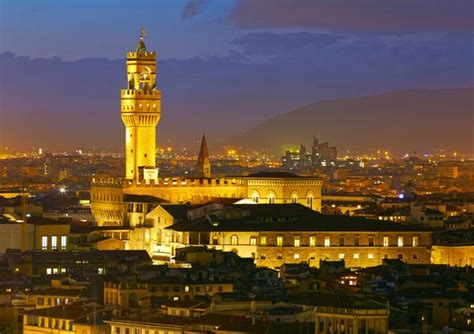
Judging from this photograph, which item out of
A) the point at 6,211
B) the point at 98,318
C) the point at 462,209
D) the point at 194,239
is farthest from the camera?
the point at 462,209

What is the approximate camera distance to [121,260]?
79438mm

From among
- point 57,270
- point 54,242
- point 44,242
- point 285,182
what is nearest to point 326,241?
point 54,242

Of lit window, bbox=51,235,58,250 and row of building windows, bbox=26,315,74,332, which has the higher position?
lit window, bbox=51,235,58,250

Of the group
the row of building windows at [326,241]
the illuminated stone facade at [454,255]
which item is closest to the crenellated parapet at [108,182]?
the row of building windows at [326,241]

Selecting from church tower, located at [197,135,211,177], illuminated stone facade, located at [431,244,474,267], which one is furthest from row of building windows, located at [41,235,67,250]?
church tower, located at [197,135,211,177]

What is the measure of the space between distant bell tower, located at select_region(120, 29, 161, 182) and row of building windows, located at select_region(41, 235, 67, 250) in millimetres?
9758

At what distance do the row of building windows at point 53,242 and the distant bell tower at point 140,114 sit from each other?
976 cm

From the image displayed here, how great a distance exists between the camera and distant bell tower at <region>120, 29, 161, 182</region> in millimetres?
101188

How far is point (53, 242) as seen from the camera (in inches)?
3531

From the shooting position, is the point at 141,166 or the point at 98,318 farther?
the point at 141,166

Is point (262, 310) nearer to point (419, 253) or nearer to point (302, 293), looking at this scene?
point (302, 293)

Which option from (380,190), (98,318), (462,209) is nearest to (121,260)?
(98,318)

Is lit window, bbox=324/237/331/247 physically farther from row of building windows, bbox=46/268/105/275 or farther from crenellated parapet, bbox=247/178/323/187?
crenellated parapet, bbox=247/178/323/187

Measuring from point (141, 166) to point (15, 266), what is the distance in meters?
Result: 22.5
